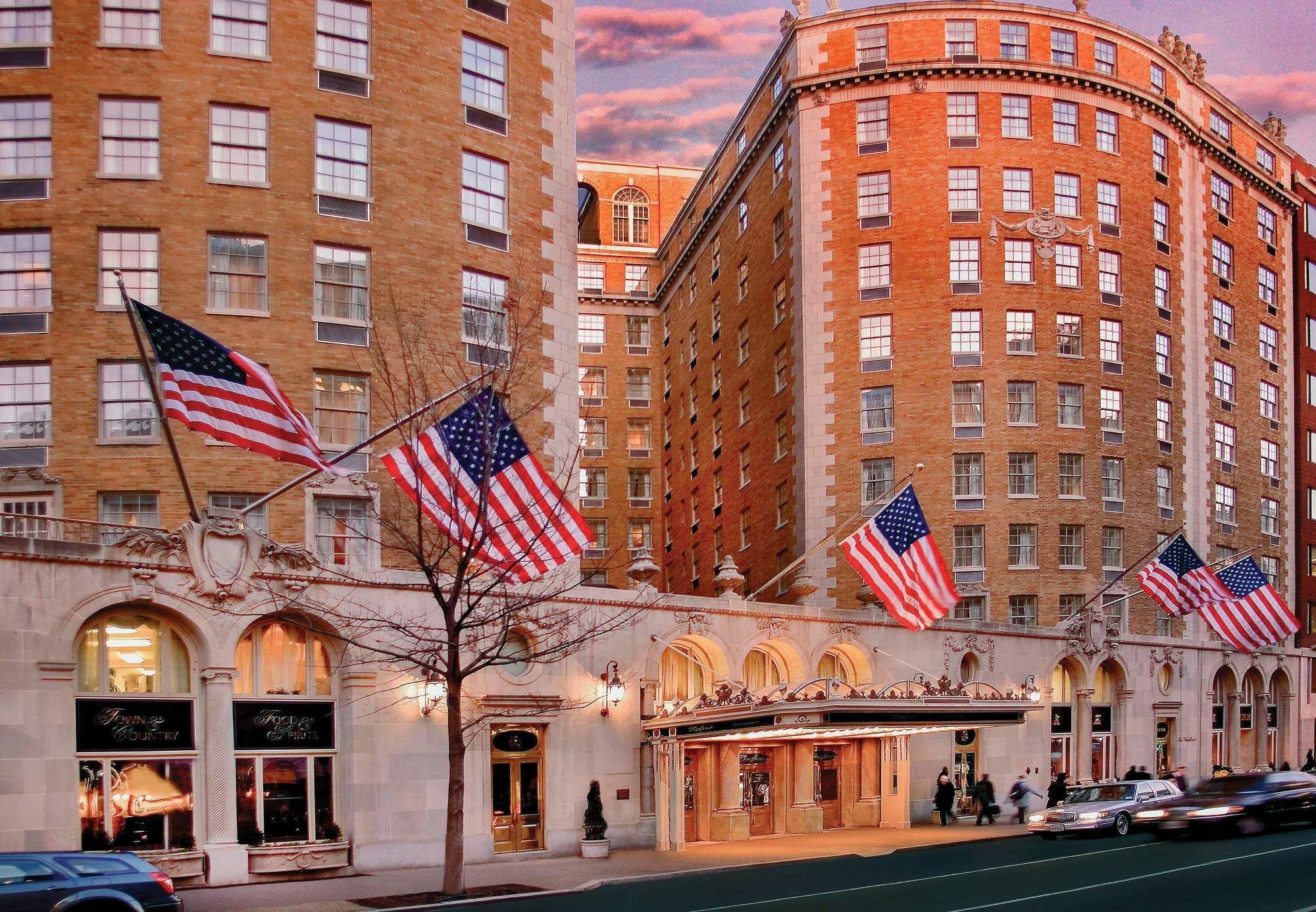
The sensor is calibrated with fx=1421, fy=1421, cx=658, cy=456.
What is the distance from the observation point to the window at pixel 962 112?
179ft

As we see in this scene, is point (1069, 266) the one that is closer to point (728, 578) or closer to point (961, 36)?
point (961, 36)

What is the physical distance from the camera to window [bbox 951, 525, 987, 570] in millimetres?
52156

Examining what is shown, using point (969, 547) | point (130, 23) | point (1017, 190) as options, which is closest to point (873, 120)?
point (1017, 190)

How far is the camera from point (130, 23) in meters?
32.9

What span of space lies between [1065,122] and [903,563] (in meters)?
26.2

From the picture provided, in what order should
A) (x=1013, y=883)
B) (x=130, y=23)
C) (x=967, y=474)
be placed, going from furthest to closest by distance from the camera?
(x=967, y=474) → (x=130, y=23) → (x=1013, y=883)

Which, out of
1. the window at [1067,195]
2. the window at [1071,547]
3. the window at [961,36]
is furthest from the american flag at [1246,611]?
the window at [961,36]

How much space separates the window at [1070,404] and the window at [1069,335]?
47.8 inches

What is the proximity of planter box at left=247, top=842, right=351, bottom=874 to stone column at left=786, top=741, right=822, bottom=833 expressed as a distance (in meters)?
14.3

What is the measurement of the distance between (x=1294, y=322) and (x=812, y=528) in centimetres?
3120

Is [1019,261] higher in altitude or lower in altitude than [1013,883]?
higher

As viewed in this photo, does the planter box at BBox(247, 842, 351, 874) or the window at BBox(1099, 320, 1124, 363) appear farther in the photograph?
the window at BBox(1099, 320, 1124, 363)

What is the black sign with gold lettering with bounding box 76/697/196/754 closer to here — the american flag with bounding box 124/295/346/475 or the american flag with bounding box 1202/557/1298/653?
the american flag with bounding box 124/295/346/475

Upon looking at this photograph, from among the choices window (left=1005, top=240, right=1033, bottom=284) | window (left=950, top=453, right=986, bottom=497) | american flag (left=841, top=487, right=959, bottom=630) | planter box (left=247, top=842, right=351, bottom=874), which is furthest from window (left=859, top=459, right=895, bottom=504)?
planter box (left=247, top=842, right=351, bottom=874)
